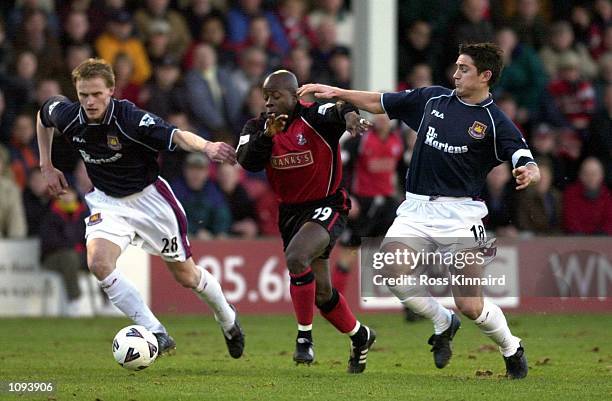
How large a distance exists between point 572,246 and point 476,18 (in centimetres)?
399

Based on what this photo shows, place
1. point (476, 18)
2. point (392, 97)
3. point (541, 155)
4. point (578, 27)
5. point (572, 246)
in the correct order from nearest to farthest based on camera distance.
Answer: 1. point (392, 97)
2. point (572, 246)
3. point (541, 155)
4. point (476, 18)
5. point (578, 27)

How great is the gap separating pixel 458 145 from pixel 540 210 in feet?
25.9

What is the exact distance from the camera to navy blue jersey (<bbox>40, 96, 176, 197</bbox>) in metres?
9.30

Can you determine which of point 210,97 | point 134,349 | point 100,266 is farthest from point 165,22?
point 134,349

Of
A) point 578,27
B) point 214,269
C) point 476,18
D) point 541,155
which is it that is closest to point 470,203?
point 214,269

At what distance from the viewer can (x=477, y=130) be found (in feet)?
29.2

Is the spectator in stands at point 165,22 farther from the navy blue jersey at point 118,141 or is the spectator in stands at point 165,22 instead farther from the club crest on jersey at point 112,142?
the club crest on jersey at point 112,142

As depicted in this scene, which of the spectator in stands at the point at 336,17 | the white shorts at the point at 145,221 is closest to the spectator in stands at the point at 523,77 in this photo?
the spectator in stands at the point at 336,17

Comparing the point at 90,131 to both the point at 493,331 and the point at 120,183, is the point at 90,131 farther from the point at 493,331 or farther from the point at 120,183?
the point at 493,331

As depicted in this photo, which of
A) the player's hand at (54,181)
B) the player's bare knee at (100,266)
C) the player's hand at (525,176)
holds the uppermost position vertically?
the player's hand at (525,176)

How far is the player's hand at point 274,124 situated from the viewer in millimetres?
9016

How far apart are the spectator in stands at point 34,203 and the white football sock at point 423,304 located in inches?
294

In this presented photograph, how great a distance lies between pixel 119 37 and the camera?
16562mm

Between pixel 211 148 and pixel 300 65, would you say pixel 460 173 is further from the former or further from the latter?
pixel 300 65
